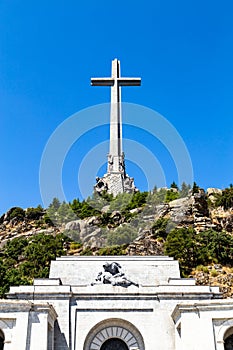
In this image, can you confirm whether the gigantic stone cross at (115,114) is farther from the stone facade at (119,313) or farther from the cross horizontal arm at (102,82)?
the stone facade at (119,313)

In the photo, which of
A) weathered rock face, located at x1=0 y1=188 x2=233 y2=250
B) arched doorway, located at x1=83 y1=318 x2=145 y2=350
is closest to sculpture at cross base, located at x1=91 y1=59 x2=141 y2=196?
weathered rock face, located at x1=0 y1=188 x2=233 y2=250

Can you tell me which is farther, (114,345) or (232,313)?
(114,345)

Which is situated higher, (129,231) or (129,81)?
(129,81)

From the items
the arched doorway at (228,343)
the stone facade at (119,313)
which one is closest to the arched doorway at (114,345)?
the stone facade at (119,313)

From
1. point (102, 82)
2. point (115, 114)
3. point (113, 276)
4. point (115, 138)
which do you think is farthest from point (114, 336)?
point (102, 82)

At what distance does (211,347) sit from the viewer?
2111cm

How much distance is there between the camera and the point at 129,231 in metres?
61.8

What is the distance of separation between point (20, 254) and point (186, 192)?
99.0ft

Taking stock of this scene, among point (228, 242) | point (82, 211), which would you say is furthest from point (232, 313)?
point (82, 211)

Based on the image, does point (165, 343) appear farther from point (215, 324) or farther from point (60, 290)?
point (60, 290)

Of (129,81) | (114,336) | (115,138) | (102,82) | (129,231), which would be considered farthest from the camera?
(102,82)

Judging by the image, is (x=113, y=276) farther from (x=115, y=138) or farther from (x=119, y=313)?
(x=115, y=138)

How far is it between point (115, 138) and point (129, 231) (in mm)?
17066

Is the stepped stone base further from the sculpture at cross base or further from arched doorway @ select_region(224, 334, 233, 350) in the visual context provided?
arched doorway @ select_region(224, 334, 233, 350)
